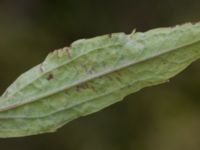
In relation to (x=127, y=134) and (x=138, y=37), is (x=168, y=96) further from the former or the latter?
(x=138, y=37)

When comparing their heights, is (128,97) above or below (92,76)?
above

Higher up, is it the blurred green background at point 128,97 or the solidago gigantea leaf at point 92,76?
the blurred green background at point 128,97

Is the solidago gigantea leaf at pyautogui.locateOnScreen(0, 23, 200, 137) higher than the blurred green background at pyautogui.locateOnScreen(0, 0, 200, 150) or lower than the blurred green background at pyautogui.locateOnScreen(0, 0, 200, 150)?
lower

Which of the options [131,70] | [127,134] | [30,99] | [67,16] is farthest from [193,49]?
[67,16]

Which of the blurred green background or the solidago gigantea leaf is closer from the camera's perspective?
Result: the solidago gigantea leaf

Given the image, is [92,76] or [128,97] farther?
[128,97]
